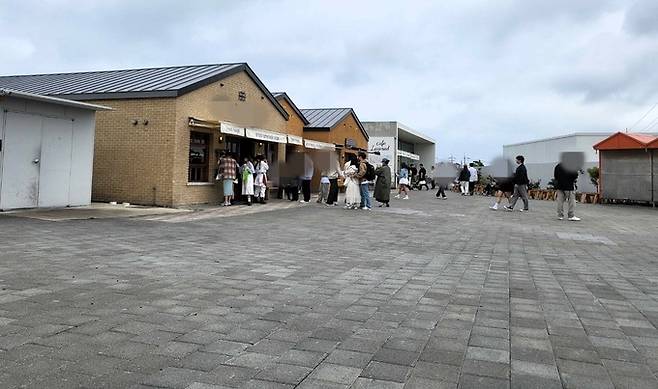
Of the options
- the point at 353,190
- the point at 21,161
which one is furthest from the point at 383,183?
the point at 21,161

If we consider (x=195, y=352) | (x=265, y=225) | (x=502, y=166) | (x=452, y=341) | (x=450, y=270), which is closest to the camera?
(x=195, y=352)

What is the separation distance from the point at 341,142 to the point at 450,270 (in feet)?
72.8

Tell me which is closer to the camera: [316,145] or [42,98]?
[42,98]

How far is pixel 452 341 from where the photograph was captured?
3656mm

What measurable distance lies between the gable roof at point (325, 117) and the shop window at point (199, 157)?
10782 millimetres

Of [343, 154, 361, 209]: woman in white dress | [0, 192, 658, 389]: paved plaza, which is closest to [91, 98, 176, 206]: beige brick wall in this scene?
[343, 154, 361, 209]: woman in white dress

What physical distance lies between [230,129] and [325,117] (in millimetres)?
13989

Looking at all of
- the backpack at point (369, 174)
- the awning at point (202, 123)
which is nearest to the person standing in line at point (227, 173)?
the awning at point (202, 123)

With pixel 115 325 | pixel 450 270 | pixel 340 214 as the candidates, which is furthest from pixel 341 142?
pixel 115 325

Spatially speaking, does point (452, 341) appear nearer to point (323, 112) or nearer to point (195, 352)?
point (195, 352)

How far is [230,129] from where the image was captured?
1512cm

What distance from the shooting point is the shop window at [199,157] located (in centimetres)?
1573

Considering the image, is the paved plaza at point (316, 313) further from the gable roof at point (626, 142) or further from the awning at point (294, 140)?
the gable roof at point (626, 142)

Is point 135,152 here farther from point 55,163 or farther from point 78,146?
point 55,163
